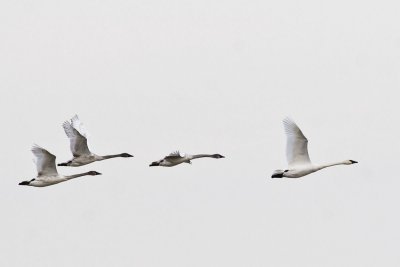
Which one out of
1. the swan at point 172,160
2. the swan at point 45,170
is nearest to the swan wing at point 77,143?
the swan at point 172,160

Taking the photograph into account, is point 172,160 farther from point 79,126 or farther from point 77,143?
point 79,126

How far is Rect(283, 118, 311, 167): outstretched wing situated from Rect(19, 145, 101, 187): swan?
1098cm

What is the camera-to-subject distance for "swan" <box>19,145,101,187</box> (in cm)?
7406

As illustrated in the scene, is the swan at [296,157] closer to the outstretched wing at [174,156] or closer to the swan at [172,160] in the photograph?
the outstretched wing at [174,156]

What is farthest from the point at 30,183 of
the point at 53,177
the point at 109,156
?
the point at 109,156

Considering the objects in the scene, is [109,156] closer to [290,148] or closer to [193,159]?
[193,159]

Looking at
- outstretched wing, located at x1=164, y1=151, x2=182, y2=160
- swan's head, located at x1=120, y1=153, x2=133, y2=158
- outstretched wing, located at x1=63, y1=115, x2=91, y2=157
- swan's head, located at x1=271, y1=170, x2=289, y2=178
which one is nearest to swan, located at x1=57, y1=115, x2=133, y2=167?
outstretched wing, located at x1=63, y1=115, x2=91, y2=157

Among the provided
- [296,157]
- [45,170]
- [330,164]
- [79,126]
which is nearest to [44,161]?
[45,170]

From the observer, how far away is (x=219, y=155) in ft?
267

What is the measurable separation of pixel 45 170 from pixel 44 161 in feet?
2.00

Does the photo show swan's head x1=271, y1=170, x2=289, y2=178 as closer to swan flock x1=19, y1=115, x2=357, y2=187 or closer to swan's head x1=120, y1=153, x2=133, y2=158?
swan flock x1=19, y1=115, x2=357, y2=187

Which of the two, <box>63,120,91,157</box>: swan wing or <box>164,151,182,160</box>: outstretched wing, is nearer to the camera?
<box>164,151,182,160</box>: outstretched wing

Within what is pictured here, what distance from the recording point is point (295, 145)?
233 ft

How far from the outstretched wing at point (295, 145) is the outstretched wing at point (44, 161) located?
432 inches
